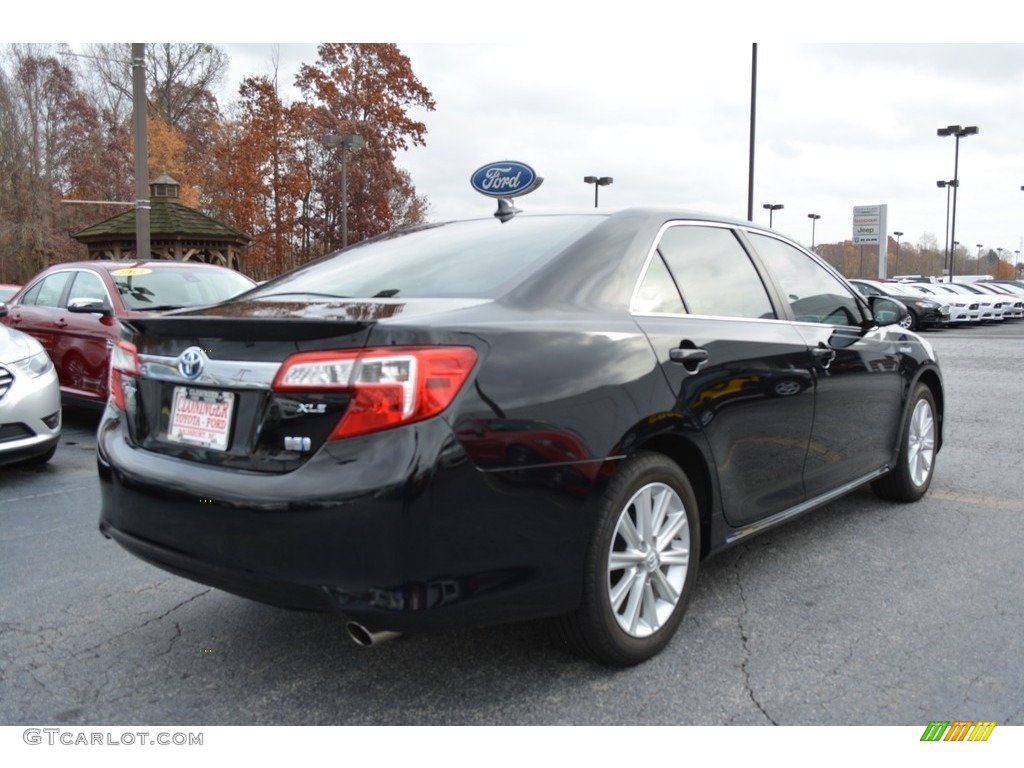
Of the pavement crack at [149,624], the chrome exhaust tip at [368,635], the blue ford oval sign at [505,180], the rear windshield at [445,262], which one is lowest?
the pavement crack at [149,624]

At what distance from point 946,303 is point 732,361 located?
26.7m

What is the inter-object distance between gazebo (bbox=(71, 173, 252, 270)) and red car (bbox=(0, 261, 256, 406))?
43.6ft

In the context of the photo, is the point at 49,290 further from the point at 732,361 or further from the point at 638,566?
the point at 638,566

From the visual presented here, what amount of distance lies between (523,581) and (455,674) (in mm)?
590

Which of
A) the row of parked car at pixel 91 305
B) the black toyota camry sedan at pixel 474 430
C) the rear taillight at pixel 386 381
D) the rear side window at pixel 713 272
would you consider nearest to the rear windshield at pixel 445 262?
the black toyota camry sedan at pixel 474 430

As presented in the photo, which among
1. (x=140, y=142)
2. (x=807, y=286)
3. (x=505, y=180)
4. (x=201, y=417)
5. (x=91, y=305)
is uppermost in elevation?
(x=140, y=142)

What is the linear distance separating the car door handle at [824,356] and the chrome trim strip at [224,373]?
8.04 feet

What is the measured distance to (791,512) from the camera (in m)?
3.80

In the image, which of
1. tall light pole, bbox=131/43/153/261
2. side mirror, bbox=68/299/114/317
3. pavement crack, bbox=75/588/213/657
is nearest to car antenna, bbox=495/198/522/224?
pavement crack, bbox=75/588/213/657

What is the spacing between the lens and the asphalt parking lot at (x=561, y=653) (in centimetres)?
269

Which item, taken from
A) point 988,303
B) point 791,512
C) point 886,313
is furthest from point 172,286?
point 988,303

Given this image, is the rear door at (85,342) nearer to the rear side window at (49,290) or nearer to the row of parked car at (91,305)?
the row of parked car at (91,305)

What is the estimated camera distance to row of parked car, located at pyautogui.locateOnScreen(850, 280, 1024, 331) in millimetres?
25734

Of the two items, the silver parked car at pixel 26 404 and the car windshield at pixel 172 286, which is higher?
the car windshield at pixel 172 286
